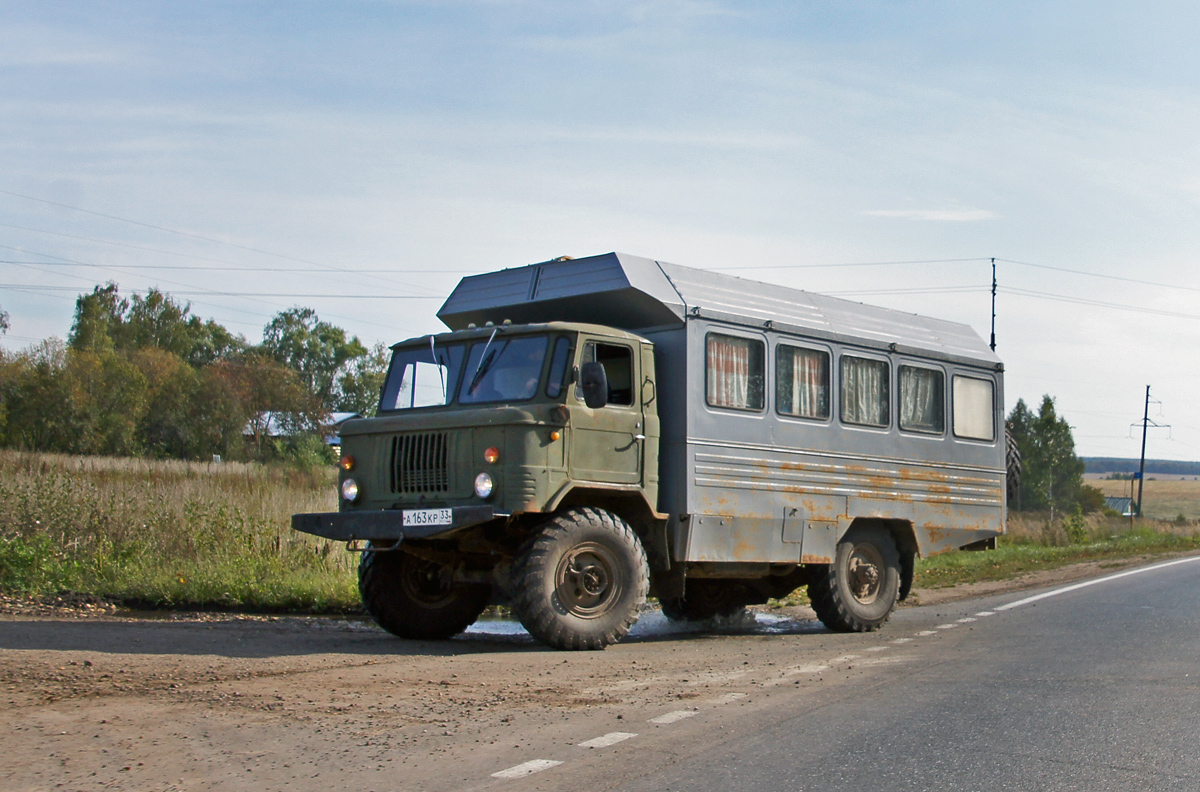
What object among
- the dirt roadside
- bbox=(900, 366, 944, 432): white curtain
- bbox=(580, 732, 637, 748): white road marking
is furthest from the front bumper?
bbox=(900, 366, 944, 432): white curtain

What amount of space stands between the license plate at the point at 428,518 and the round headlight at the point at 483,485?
33 cm

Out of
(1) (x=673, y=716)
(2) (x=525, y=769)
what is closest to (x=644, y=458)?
(1) (x=673, y=716)

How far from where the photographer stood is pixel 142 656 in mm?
8383

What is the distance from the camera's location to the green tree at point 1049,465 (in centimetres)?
8500

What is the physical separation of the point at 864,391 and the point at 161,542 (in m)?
8.80

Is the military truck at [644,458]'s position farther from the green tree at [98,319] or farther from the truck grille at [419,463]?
the green tree at [98,319]

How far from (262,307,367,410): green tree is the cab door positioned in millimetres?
75072

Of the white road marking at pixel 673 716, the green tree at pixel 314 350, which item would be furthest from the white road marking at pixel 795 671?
the green tree at pixel 314 350

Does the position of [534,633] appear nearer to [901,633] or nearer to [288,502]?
[901,633]

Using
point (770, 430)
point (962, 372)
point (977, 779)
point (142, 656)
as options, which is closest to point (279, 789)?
point (977, 779)

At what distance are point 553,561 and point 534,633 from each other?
593 mm

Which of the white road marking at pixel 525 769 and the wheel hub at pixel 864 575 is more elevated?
the wheel hub at pixel 864 575

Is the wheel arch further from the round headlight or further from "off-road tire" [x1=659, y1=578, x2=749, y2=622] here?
"off-road tire" [x1=659, y1=578, x2=749, y2=622]

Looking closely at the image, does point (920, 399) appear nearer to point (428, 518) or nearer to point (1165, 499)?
point (428, 518)
